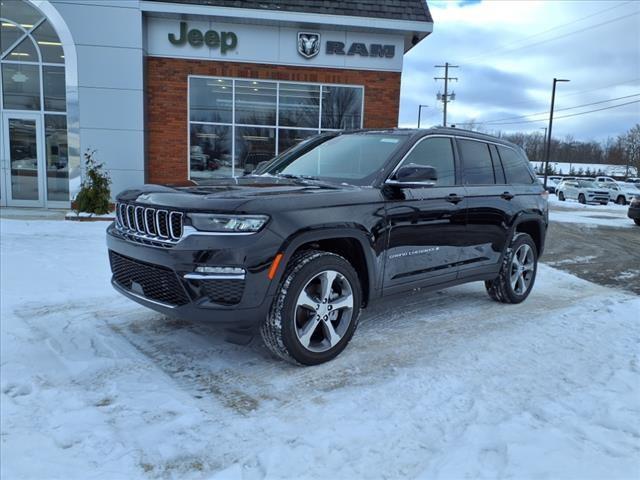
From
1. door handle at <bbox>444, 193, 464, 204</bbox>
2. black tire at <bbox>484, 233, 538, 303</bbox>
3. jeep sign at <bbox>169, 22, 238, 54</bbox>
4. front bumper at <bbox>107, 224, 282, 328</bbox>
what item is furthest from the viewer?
jeep sign at <bbox>169, 22, 238, 54</bbox>

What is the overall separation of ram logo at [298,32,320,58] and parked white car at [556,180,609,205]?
23.1 m

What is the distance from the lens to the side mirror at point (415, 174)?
13.3ft

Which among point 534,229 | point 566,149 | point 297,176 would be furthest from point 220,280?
point 566,149

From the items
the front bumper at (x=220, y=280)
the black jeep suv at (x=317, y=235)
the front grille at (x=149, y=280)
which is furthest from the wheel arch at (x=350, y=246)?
the front grille at (x=149, y=280)

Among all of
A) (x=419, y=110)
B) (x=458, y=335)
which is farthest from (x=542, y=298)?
(x=419, y=110)

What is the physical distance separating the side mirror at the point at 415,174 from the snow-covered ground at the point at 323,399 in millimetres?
1363

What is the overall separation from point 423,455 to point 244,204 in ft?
5.92

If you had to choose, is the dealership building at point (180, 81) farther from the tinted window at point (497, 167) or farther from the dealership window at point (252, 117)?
the tinted window at point (497, 167)

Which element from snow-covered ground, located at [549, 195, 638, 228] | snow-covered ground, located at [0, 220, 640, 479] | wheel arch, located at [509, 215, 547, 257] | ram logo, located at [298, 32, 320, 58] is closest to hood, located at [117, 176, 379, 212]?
snow-covered ground, located at [0, 220, 640, 479]

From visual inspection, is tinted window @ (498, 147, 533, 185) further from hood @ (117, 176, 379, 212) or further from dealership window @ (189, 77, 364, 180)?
dealership window @ (189, 77, 364, 180)

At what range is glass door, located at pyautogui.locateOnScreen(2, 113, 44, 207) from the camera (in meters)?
13.4

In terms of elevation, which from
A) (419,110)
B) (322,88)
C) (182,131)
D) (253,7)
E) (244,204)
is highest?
(419,110)

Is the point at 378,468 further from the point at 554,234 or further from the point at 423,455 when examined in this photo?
the point at 554,234

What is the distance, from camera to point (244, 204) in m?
3.30
